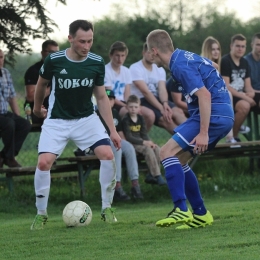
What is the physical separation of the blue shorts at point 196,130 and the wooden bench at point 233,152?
538cm

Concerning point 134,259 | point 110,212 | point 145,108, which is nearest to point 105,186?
point 110,212

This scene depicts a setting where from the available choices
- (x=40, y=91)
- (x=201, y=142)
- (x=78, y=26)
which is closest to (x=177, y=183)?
(x=201, y=142)

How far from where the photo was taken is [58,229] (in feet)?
26.1

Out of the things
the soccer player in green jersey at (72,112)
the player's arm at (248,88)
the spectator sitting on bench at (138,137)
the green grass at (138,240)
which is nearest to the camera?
the green grass at (138,240)

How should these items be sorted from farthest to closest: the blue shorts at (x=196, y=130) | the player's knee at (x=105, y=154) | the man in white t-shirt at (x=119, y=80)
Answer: the man in white t-shirt at (x=119, y=80)
the player's knee at (x=105, y=154)
the blue shorts at (x=196, y=130)

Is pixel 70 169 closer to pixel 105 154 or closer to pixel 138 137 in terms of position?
pixel 138 137

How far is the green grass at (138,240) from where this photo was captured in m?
6.12

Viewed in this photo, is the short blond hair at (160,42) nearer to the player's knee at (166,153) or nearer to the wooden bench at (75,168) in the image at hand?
the player's knee at (166,153)

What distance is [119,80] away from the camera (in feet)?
40.6

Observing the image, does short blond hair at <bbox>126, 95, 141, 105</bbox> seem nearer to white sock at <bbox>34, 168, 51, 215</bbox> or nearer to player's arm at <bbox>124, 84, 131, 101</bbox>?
player's arm at <bbox>124, 84, 131, 101</bbox>

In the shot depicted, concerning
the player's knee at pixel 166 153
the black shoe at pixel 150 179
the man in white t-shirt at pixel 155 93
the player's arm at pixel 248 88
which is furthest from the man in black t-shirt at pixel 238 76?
the player's knee at pixel 166 153

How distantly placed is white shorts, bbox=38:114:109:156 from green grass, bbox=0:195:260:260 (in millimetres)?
924

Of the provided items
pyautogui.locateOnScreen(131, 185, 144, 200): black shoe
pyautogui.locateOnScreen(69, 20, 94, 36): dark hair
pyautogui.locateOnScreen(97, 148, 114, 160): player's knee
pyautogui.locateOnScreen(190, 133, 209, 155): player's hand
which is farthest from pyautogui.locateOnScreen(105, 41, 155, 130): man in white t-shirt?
pyautogui.locateOnScreen(190, 133, 209, 155): player's hand

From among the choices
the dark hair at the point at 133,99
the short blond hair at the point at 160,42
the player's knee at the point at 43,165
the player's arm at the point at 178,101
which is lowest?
the player's knee at the point at 43,165
